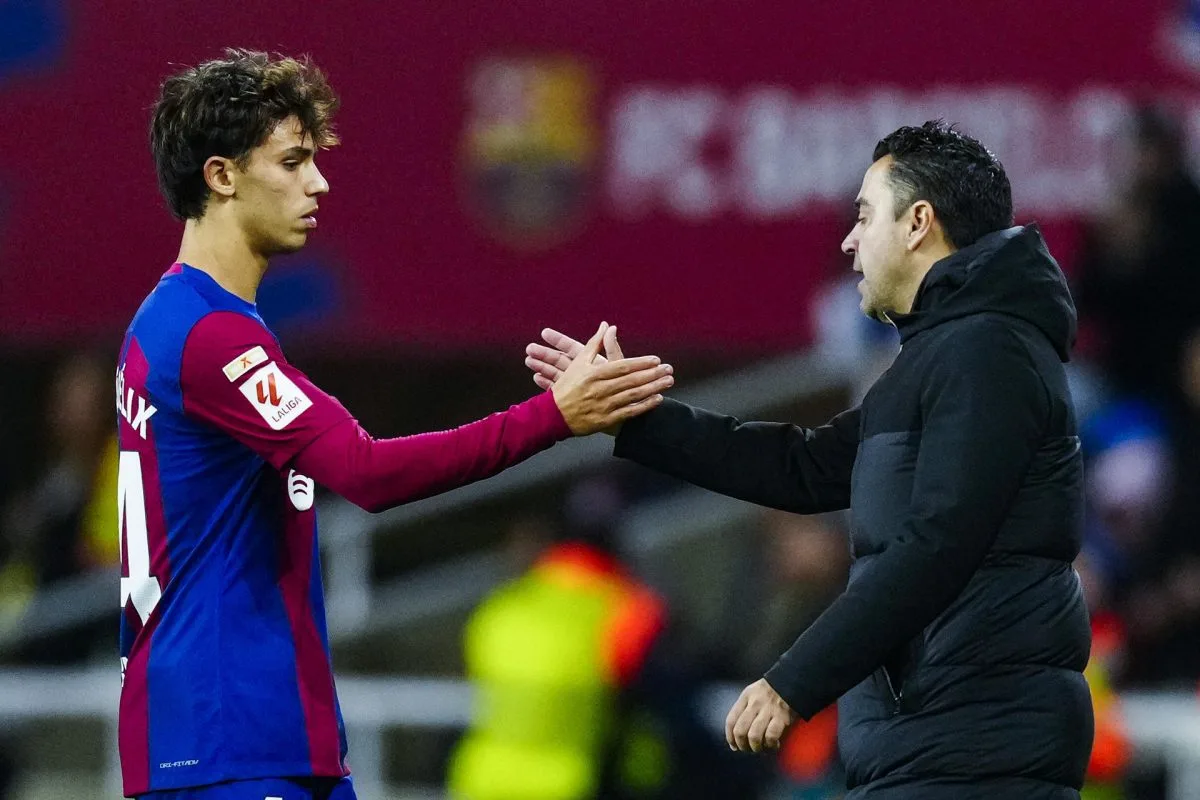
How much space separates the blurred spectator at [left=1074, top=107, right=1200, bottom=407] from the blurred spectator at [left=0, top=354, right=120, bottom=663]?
399cm


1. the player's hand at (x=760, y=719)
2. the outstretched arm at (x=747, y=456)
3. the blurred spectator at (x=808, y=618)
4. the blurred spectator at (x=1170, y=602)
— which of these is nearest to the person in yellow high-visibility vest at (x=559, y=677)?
the blurred spectator at (x=808, y=618)

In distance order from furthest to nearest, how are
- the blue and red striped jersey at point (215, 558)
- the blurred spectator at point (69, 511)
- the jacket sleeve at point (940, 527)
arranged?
the blurred spectator at point (69, 511) < the blue and red striped jersey at point (215, 558) < the jacket sleeve at point (940, 527)

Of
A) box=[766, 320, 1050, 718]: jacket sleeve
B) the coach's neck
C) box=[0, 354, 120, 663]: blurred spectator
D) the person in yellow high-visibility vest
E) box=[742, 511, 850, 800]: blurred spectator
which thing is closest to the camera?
box=[766, 320, 1050, 718]: jacket sleeve

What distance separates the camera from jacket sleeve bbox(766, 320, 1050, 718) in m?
3.34

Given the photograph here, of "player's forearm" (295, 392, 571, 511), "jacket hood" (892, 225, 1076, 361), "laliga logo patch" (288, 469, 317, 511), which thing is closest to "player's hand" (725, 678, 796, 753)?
"player's forearm" (295, 392, 571, 511)

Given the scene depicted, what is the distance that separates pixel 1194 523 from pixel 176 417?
428 cm

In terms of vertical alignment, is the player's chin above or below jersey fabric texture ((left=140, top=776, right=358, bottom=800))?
above

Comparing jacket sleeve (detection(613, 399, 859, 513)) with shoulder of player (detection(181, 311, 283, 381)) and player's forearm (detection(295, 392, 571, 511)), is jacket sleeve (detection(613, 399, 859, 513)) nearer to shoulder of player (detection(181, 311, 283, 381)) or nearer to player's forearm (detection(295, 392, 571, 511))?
player's forearm (detection(295, 392, 571, 511))

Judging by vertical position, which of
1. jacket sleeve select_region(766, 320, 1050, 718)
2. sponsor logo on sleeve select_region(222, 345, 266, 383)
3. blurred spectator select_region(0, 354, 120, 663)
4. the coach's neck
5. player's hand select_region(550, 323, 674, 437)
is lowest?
blurred spectator select_region(0, 354, 120, 663)

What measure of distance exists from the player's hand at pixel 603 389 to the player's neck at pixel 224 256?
0.59 m

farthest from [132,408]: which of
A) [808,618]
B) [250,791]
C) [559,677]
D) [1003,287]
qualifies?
[559,677]

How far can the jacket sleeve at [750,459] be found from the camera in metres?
4.01

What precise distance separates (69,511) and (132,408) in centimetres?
463

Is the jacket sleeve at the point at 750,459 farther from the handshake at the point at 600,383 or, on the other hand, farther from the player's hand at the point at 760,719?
the player's hand at the point at 760,719
